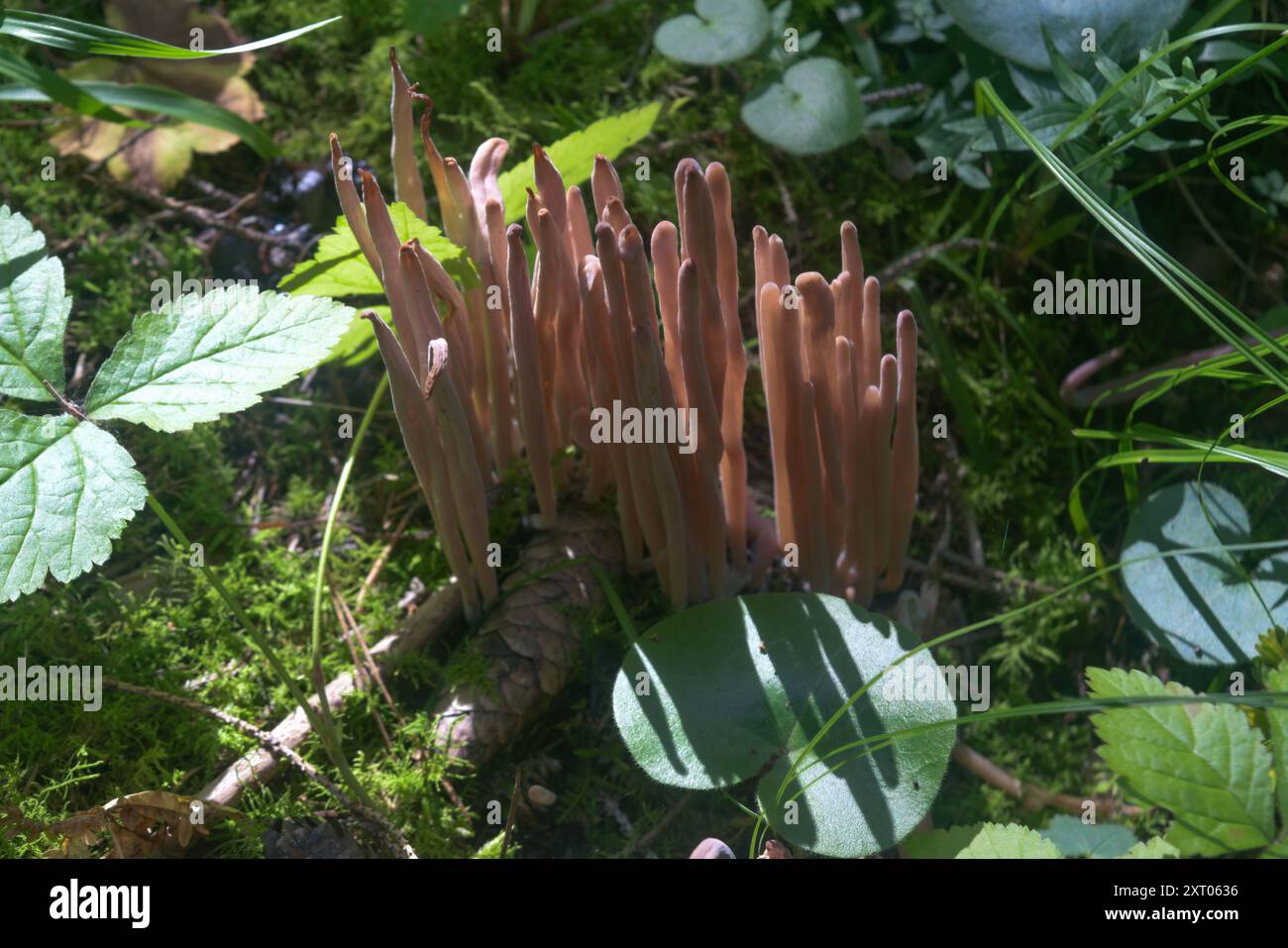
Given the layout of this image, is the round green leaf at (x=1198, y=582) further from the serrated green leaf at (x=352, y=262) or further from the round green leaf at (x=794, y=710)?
the serrated green leaf at (x=352, y=262)

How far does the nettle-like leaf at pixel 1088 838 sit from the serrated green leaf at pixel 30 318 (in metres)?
1.60

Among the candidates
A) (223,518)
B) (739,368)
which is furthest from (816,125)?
(223,518)

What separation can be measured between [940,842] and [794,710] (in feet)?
1.06

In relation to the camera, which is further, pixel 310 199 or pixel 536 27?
pixel 536 27

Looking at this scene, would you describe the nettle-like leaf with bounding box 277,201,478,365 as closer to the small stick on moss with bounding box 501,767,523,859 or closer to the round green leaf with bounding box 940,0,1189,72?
the small stick on moss with bounding box 501,767,523,859

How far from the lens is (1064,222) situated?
7.20ft

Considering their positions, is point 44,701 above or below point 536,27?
below

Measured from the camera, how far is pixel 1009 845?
1.46 m

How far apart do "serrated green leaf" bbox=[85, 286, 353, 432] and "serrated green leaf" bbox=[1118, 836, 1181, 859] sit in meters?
1.34

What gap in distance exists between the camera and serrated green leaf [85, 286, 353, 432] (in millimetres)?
1470
